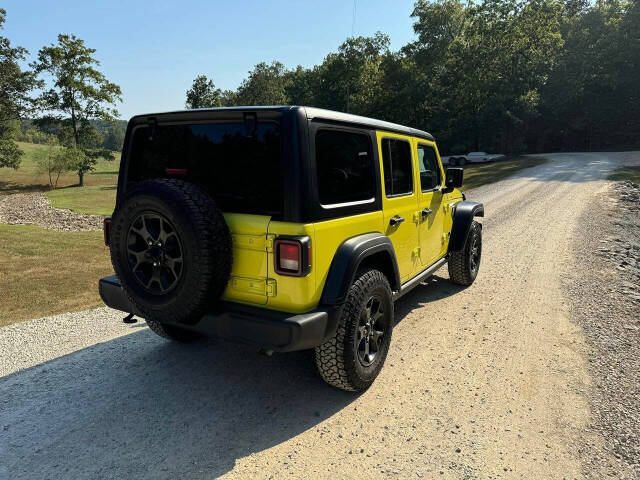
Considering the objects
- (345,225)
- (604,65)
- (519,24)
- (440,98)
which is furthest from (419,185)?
(604,65)

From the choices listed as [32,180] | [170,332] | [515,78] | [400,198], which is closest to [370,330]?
[400,198]

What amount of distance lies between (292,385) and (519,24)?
144 ft

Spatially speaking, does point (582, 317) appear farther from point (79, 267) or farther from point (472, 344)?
point (79, 267)

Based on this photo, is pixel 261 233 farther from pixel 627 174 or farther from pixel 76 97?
pixel 76 97

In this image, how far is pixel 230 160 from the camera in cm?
291

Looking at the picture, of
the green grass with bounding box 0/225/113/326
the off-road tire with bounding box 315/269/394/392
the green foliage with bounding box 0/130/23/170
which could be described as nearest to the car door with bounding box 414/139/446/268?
the off-road tire with bounding box 315/269/394/392

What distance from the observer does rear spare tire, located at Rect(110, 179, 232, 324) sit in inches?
102

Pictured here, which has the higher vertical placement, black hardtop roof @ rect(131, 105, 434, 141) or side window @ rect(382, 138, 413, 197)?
black hardtop roof @ rect(131, 105, 434, 141)

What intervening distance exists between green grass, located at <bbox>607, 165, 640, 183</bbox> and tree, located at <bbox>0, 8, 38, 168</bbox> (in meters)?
48.5

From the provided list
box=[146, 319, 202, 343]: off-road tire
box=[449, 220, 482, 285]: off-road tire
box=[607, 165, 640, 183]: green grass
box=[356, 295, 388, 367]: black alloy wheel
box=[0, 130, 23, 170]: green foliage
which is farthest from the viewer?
box=[0, 130, 23, 170]: green foliage

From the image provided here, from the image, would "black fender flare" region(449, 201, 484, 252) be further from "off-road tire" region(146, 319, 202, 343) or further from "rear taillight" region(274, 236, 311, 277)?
"off-road tire" region(146, 319, 202, 343)

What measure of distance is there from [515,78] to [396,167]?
3818cm

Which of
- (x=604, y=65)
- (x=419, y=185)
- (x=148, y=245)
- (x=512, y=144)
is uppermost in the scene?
(x=604, y=65)

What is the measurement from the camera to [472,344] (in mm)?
4133
